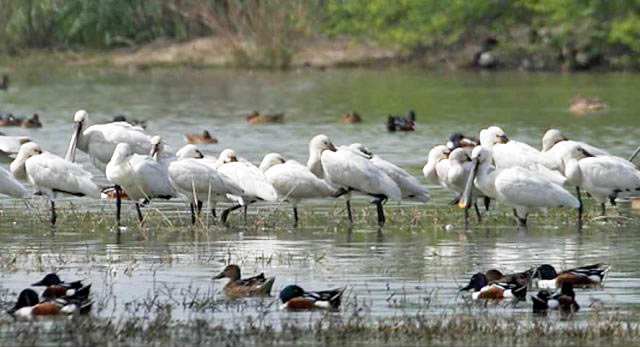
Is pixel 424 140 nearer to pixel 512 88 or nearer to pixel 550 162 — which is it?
pixel 550 162

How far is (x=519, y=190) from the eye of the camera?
56.3 ft

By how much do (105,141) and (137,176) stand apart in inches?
97.6

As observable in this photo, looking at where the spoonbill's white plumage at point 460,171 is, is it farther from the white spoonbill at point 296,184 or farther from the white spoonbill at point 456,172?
the white spoonbill at point 296,184

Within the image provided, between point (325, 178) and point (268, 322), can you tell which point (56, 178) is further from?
point (268, 322)

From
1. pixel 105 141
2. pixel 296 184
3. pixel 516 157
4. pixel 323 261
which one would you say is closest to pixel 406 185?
pixel 296 184

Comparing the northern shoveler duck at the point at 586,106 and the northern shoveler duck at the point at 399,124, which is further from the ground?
the northern shoveler duck at the point at 586,106

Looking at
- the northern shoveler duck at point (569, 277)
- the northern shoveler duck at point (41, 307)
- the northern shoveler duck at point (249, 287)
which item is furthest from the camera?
the northern shoveler duck at point (569, 277)

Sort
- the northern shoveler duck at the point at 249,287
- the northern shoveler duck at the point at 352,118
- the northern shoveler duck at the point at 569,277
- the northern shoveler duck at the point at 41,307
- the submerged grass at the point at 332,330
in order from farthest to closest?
1. the northern shoveler duck at the point at 352,118
2. the northern shoveler duck at the point at 569,277
3. the northern shoveler duck at the point at 249,287
4. the northern shoveler duck at the point at 41,307
5. the submerged grass at the point at 332,330

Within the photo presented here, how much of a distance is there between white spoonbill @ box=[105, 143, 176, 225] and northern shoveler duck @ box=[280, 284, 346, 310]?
537 centimetres

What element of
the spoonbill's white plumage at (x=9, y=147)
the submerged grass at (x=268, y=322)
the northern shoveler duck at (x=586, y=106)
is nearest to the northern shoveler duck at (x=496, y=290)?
the submerged grass at (x=268, y=322)

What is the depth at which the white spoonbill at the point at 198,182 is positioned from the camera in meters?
17.4

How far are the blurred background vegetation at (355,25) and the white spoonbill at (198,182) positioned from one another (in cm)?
3250

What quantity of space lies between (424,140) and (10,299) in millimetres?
17876

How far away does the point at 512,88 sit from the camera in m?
43.8
